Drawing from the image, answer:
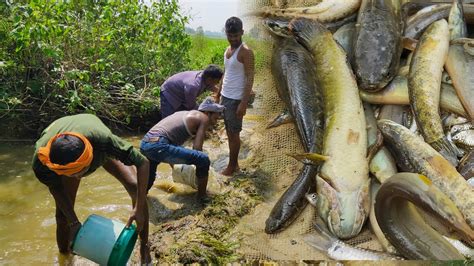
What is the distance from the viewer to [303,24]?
480 cm

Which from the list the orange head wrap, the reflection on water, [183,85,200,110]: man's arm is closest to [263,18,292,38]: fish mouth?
[183,85,200,110]: man's arm

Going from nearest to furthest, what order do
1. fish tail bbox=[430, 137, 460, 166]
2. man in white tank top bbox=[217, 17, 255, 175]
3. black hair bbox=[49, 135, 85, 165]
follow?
black hair bbox=[49, 135, 85, 165]
fish tail bbox=[430, 137, 460, 166]
man in white tank top bbox=[217, 17, 255, 175]

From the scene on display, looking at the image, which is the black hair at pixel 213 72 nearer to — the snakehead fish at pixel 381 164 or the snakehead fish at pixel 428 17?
the snakehead fish at pixel 381 164

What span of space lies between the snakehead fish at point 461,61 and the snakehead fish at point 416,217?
1.25 m

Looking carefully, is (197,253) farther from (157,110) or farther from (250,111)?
(157,110)

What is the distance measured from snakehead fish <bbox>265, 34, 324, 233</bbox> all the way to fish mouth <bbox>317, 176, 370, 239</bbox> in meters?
0.22

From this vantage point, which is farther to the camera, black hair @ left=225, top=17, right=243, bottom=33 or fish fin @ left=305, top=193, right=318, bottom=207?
black hair @ left=225, top=17, right=243, bottom=33

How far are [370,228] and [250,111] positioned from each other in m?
2.84

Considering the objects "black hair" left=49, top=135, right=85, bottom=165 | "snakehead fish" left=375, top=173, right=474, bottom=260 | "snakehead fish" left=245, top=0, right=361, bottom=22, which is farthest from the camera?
"snakehead fish" left=245, top=0, right=361, bottom=22

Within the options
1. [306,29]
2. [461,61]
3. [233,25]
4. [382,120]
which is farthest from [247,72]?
[461,61]

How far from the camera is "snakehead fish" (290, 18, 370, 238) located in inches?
143

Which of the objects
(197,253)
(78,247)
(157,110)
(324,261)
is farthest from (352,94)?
(157,110)

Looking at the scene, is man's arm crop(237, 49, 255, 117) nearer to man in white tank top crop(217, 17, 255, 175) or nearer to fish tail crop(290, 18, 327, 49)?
man in white tank top crop(217, 17, 255, 175)

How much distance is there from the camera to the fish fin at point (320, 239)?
3.56 meters
